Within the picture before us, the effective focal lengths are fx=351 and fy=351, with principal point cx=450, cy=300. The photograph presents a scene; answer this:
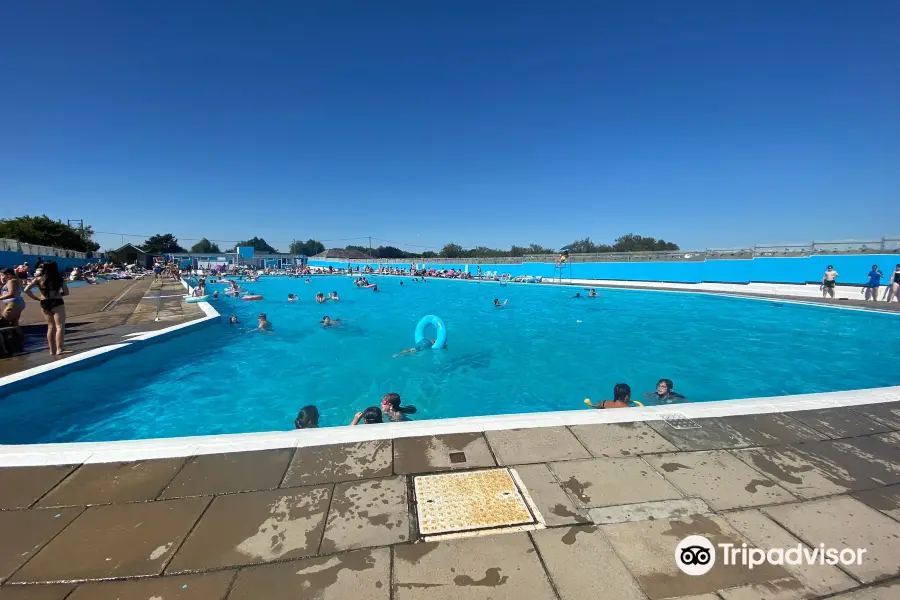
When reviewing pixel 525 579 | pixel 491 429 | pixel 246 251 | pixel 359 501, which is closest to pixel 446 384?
pixel 491 429

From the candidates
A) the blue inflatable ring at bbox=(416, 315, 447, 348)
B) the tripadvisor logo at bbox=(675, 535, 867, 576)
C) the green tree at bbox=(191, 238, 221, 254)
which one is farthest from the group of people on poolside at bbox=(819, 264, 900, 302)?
the green tree at bbox=(191, 238, 221, 254)

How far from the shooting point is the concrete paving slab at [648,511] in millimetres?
2096

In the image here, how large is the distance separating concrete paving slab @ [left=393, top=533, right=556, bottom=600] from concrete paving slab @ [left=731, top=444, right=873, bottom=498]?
6.49 feet

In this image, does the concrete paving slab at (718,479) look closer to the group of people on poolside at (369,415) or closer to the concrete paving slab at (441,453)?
the concrete paving slab at (441,453)

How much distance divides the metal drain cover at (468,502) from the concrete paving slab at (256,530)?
2.05 feet

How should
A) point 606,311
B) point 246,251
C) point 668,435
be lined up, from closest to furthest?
1. point 668,435
2. point 606,311
3. point 246,251

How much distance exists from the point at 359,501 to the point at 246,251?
63216 millimetres

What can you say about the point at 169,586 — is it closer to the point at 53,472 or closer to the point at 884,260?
the point at 53,472

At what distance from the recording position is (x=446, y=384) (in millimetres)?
8242

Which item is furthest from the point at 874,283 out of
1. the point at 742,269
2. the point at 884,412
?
the point at 884,412

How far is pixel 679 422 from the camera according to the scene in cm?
334

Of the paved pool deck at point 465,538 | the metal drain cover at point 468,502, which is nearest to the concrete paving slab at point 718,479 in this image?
the paved pool deck at point 465,538

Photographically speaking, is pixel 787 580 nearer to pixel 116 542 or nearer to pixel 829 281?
pixel 116 542

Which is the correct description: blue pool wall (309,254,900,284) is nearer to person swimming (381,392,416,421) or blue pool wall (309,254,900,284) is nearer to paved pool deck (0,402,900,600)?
paved pool deck (0,402,900,600)
